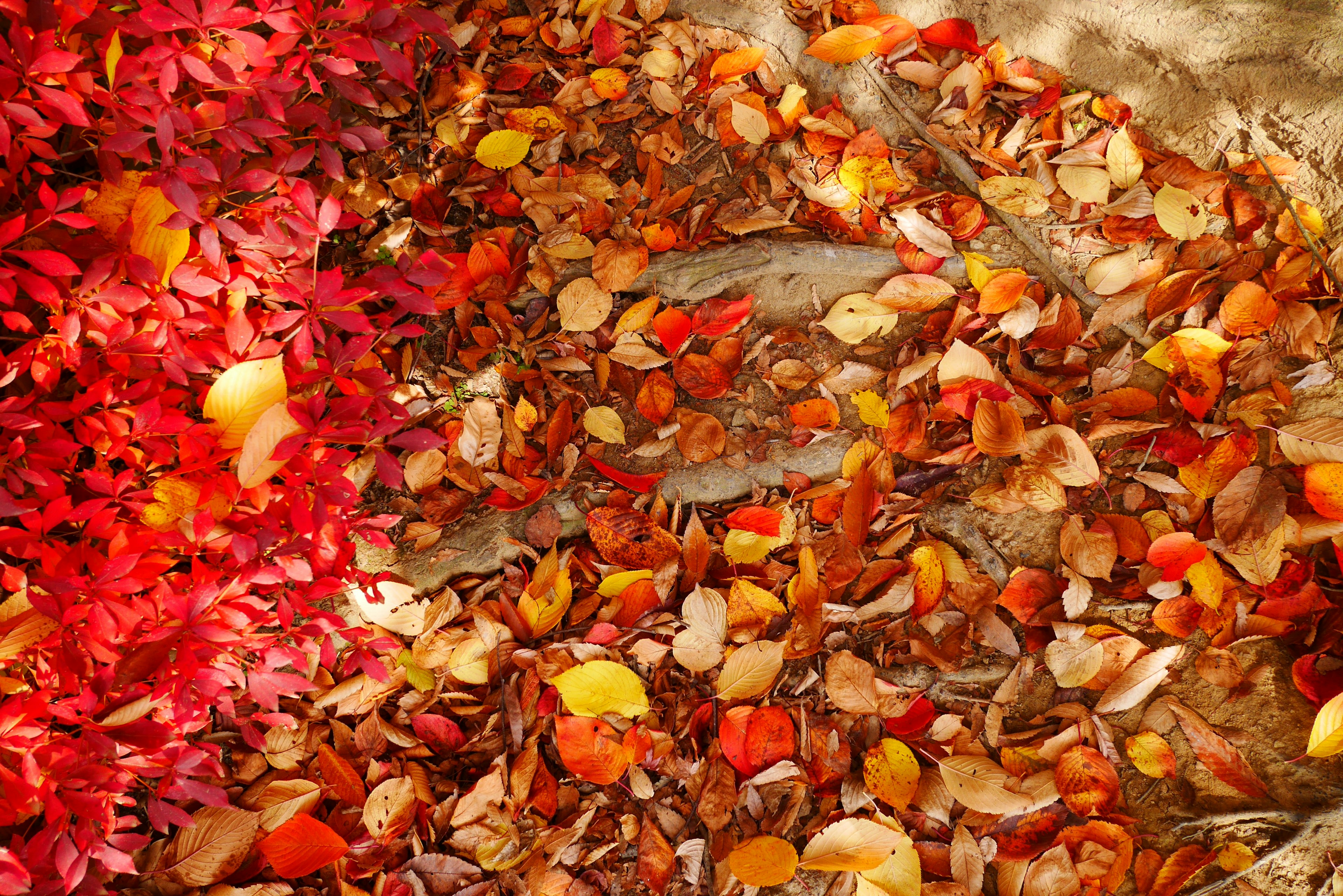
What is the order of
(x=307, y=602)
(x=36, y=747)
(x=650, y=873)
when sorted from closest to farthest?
(x=36, y=747)
(x=307, y=602)
(x=650, y=873)

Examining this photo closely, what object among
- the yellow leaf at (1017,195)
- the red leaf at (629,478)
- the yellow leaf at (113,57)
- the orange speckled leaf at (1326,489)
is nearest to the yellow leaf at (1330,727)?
the orange speckled leaf at (1326,489)

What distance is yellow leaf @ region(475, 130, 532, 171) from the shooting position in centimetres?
197

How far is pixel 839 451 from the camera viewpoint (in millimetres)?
1866

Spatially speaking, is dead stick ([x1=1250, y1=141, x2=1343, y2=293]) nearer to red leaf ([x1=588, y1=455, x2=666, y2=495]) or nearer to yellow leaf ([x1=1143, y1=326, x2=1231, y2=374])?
yellow leaf ([x1=1143, y1=326, x2=1231, y2=374])

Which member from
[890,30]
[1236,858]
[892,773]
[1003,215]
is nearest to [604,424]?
[892,773]

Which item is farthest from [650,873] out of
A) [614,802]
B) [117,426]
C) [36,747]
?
[117,426]

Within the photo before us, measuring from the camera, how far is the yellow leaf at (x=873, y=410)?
72.7 inches

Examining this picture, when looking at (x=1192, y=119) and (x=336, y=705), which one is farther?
(x=1192, y=119)

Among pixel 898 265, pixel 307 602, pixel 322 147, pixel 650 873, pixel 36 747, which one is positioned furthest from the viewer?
pixel 898 265

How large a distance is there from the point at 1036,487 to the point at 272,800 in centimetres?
196

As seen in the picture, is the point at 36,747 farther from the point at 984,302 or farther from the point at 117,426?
the point at 984,302

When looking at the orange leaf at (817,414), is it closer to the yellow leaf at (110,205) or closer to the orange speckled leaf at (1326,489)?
the orange speckled leaf at (1326,489)

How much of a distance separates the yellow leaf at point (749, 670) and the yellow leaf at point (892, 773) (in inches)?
11.9

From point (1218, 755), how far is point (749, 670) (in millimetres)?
1118
